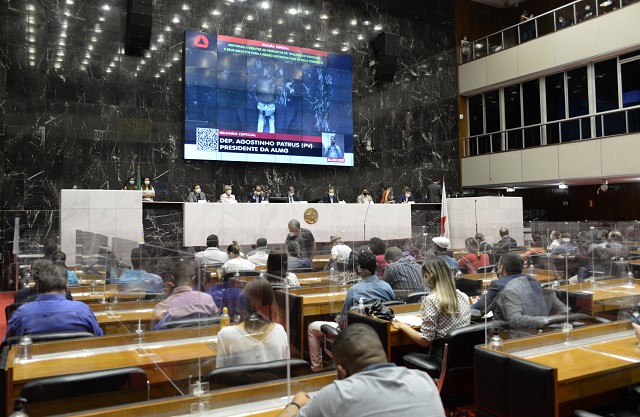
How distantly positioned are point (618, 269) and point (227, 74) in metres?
11.9

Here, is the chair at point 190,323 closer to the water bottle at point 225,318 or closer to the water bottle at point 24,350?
the water bottle at point 225,318

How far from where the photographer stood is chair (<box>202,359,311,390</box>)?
2.48m

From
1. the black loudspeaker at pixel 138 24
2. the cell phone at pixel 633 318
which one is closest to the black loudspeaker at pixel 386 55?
the black loudspeaker at pixel 138 24

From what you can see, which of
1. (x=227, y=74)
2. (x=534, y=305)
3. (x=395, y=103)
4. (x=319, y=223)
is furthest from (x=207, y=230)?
(x=534, y=305)

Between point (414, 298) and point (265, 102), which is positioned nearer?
point (414, 298)


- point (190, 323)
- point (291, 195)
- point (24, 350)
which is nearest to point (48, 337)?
point (24, 350)

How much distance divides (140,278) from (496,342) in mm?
2600

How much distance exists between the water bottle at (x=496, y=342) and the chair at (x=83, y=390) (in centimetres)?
198

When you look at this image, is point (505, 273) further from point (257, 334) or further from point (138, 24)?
point (138, 24)

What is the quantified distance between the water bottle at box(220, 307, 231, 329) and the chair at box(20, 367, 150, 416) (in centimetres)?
50

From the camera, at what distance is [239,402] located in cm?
244

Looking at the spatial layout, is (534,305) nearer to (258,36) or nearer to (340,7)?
(258,36)

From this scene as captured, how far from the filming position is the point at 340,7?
16.9 meters

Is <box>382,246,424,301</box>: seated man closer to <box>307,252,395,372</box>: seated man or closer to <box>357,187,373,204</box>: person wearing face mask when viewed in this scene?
<box>307,252,395,372</box>: seated man
